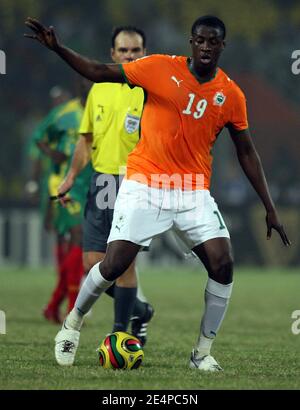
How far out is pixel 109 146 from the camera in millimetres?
9555

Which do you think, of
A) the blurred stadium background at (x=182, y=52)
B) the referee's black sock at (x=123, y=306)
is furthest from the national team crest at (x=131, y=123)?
the blurred stadium background at (x=182, y=52)

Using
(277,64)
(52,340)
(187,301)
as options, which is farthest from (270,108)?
(52,340)

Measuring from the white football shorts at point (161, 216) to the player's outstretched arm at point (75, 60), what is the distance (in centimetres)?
69

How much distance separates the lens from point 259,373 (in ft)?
26.0

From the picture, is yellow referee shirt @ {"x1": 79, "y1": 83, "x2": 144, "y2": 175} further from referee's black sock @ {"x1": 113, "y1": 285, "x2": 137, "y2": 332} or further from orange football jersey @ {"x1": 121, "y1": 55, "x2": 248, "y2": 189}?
orange football jersey @ {"x1": 121, "y1": 55, "x2": 248, "y2": 189}

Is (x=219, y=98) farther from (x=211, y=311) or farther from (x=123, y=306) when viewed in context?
(x=123, y=306)

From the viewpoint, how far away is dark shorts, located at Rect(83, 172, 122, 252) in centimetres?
955

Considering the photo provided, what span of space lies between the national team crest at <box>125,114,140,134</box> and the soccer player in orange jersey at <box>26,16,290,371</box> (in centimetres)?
133

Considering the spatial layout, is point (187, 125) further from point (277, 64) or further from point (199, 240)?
point (277, 64)

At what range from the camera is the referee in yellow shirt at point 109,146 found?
9.52 meters

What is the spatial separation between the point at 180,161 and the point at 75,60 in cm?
90
